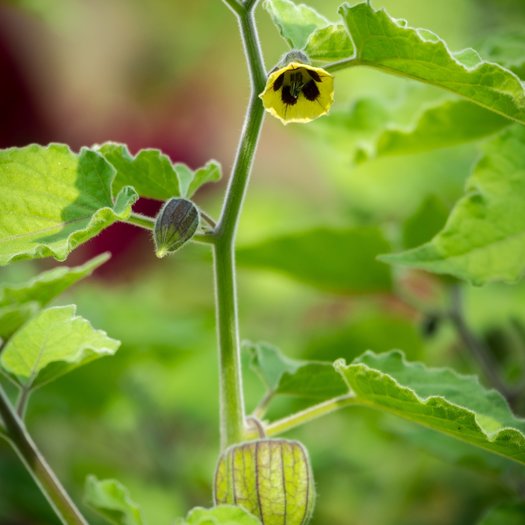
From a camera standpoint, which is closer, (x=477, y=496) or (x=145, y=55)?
(x=477, y=496)

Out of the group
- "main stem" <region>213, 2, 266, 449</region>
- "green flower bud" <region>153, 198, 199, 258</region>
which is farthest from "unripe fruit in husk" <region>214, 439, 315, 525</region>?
"green flower bud" <region>153, 198, 199, 258</region>

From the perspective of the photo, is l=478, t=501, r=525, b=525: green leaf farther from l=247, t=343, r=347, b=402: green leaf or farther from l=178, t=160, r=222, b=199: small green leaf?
l=178, t=160, r=222, b=199: small green leaf

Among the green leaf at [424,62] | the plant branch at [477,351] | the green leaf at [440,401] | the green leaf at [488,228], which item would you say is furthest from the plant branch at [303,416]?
the plant branch at [477,351]

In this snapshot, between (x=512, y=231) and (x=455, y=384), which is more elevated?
(x=512, y=231)

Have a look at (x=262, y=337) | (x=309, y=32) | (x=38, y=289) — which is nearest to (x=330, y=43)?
(x=309, y=32)

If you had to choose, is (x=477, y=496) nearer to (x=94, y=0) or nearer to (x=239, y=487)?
(x=239, y=487)

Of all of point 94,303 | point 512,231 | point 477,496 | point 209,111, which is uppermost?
point 209,111

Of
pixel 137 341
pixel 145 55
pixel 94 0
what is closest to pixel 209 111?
pixel 145 55

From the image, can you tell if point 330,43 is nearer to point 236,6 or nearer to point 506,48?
point 236,6
